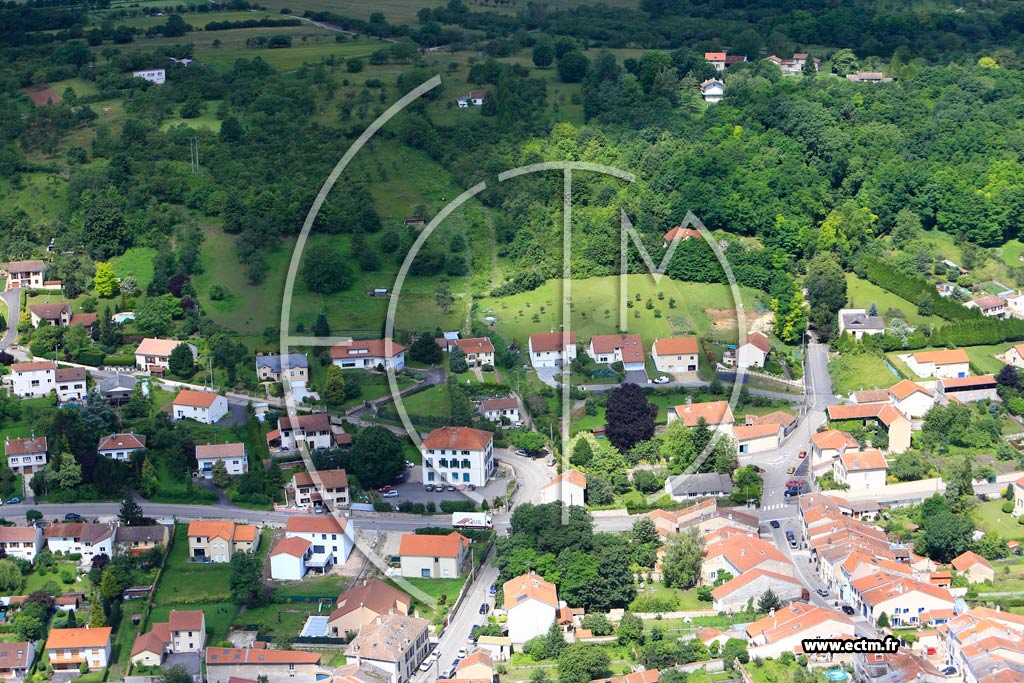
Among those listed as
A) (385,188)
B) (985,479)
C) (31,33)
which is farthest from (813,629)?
(31,33)

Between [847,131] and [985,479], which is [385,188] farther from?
[985,479]

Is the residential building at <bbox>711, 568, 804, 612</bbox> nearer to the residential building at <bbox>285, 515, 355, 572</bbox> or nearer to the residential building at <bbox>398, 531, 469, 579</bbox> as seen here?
the residential building at <bbox>398, 531, 469, 579</bbox>

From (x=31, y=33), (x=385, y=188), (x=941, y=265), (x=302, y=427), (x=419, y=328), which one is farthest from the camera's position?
(x=31, y=33)

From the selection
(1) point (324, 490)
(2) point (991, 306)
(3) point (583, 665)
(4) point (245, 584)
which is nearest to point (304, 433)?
(1) point (324, 490)

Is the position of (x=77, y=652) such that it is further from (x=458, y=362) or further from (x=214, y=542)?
(x=458, y=362)

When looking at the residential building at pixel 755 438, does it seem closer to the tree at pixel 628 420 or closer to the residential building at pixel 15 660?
the tree at pixel 628 420

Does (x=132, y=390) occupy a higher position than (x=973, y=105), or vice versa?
(x=973, y=105)

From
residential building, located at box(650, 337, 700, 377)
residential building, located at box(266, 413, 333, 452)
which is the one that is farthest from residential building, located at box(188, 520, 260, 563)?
residential building, located at box(650, 337, 700, 377)
